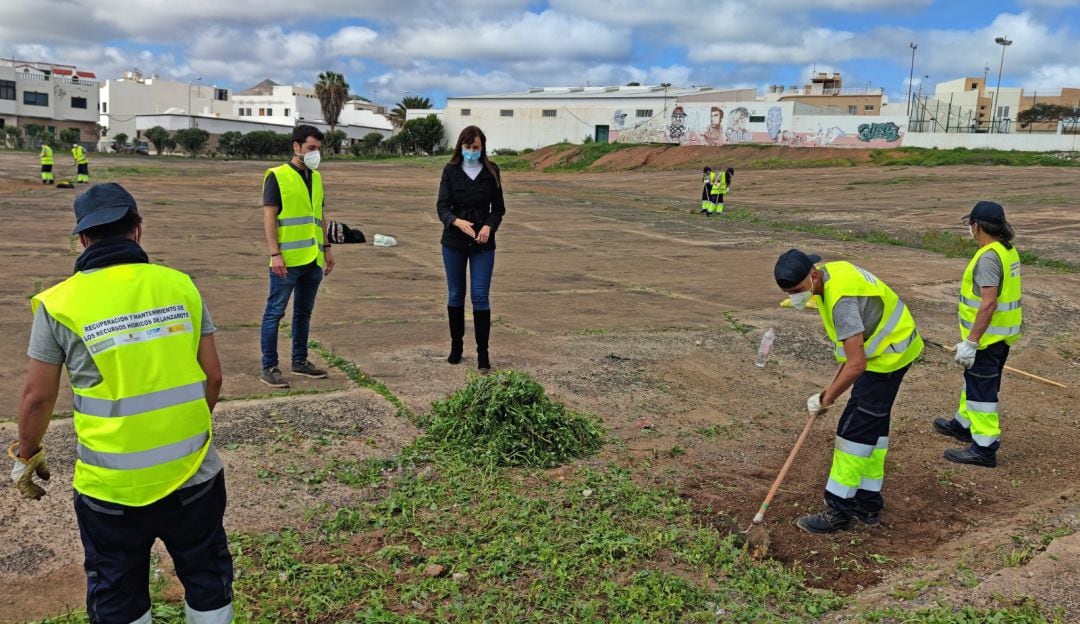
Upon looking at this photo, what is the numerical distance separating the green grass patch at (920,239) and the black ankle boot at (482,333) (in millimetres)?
11740

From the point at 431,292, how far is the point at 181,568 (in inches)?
310

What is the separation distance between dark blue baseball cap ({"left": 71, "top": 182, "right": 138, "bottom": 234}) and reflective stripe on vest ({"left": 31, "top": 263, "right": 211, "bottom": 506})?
0.52 ft

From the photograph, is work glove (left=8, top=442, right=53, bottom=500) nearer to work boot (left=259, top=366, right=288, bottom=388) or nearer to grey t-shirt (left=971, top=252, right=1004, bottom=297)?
work boot (left=259, top=366, right=288, bottom=388)

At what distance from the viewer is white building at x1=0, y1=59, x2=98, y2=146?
235ft

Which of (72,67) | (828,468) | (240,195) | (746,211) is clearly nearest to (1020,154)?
(746,211)

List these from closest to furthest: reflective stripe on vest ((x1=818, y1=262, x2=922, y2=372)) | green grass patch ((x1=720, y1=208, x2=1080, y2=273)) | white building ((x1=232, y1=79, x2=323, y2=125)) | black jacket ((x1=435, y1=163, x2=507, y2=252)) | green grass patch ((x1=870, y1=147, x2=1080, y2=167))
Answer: reflective stripe on vest ((x1=818, y1=262, x2=922, y2=372))
black jacket ((x1=435, y1=163, x2=507, y2=252))
green grass patch ((x1=720, y1=208, x2=1080, y2=273))
green grass patch ((x1=870, y1=147, x2=1080, y2=167))
white building ((x1=232, y1=79, x2=323, y2=125))

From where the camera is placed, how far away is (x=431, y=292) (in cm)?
1048

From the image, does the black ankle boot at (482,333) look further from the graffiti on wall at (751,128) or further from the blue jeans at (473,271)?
the graffiti on wall at (751,128)

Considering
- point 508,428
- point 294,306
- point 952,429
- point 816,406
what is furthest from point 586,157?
point 816,406

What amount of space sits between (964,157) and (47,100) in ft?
250

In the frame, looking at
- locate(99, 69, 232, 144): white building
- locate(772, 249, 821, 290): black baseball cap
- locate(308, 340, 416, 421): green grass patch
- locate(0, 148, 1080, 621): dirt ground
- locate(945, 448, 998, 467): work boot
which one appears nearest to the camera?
locate(0, 148, 1080, 621): dirt ground

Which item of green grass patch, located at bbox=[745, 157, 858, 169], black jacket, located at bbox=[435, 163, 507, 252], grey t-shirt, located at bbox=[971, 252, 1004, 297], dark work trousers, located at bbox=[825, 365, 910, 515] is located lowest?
dark work trousers, located at bbox=[825, 365, 910, 515]

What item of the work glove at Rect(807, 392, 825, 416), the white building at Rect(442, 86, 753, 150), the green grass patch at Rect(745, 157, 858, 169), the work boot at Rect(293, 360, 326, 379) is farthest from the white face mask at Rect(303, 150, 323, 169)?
the white building at Rect(442, 86, 753, 150)

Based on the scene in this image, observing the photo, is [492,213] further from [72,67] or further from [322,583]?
[72,67]
